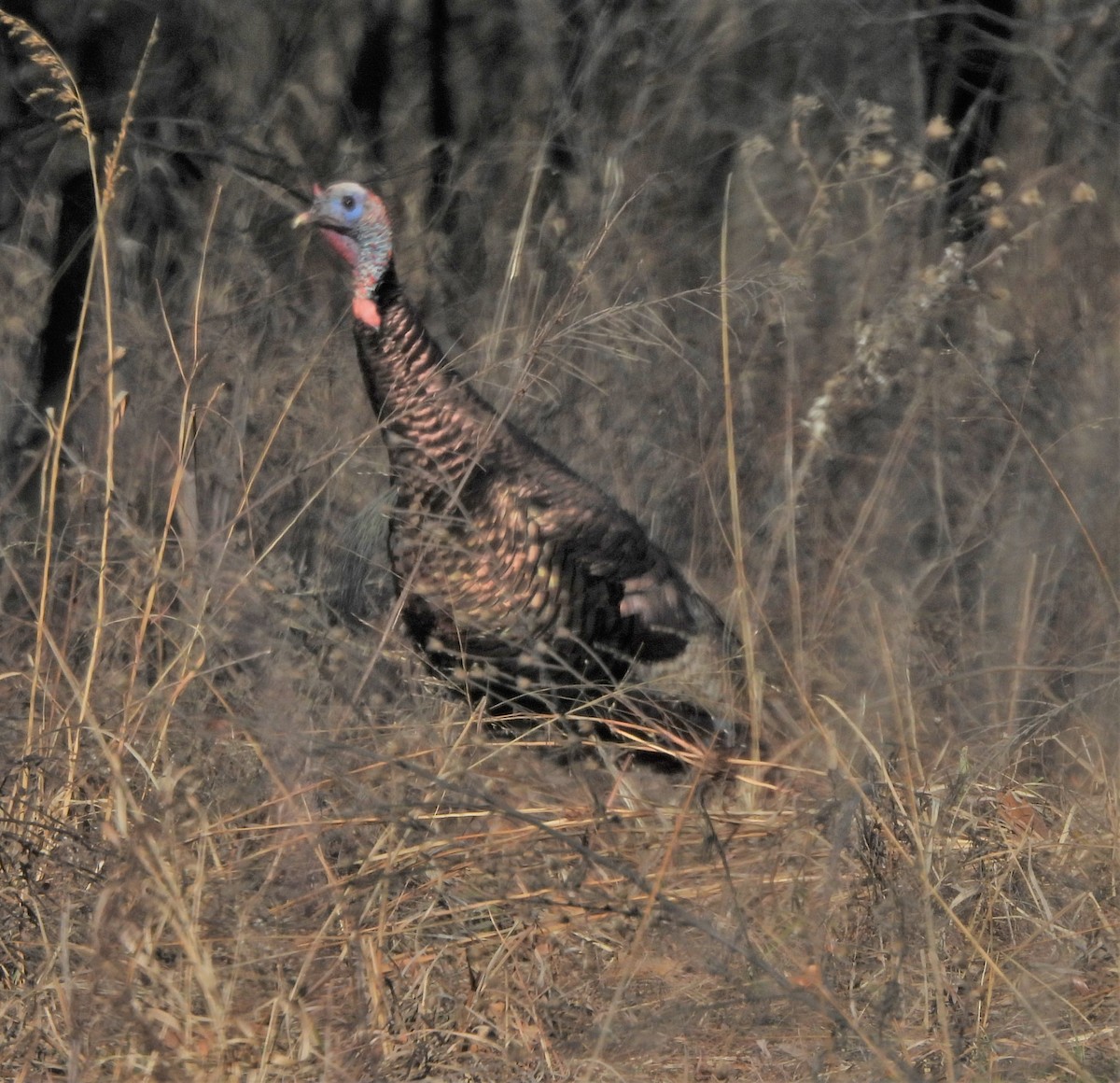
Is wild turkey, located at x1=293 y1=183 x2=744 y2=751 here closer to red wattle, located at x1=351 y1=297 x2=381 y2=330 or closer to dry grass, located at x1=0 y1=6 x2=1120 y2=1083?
red wattle, located at x1=351 y1=297 x2=381 y2=330

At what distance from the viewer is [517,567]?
326cm

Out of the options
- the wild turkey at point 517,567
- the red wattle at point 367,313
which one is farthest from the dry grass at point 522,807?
the red wattle at point 367,313

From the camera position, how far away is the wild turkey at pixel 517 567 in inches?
126

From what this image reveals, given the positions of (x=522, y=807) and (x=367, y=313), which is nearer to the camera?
(x=522, y=807)

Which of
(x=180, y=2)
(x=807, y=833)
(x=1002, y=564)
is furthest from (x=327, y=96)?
(x=807, y=833)

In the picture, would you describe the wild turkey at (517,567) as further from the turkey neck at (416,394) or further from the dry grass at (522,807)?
the dry grass at (522,807)

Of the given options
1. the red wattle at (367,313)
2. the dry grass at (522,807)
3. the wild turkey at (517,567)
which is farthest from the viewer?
the red wattle at (367,313)

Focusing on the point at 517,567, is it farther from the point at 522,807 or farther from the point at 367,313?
A: the point at 522,807

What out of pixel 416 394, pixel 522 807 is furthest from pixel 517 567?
pixel 522 807

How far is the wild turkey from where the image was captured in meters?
3.20

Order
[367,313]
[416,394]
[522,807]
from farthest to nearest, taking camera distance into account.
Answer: [367,313], [416,394], [522,807]

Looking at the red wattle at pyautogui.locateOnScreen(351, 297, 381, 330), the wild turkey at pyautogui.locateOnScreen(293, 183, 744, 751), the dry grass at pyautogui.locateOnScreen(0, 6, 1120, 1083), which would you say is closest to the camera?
the dry grass at pyautogui.locateOnScreen(0, 6, 1120, 1083)

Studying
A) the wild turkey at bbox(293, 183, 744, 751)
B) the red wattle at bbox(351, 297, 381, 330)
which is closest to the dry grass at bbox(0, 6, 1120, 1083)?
the wild turkey at bbox(293, 183, 744, 751)

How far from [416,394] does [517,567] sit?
387 mm
